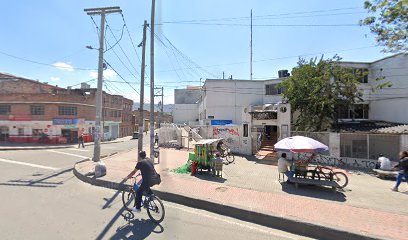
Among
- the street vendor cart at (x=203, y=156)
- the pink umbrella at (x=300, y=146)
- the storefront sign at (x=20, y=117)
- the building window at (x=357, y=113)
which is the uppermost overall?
the building window at (x=357, y=113)

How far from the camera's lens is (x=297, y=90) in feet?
65.7

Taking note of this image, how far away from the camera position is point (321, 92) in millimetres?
18766

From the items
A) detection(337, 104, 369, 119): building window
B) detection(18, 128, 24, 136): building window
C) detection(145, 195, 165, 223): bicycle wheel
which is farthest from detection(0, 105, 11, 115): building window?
detection(337, 104, 369, 119): building window

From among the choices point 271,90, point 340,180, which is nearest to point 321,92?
point 271,90

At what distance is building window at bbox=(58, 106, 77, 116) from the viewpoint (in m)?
32.1

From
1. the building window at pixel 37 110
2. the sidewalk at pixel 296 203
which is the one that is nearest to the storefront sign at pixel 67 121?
the building window at pixel 37 110

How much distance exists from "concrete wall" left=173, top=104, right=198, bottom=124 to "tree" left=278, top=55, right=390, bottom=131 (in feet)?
110

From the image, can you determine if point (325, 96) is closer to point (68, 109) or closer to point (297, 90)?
point (297, 90)

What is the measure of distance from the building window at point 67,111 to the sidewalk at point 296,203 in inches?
977

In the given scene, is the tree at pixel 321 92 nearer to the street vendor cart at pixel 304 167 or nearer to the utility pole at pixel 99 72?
the street vendor cart at pixel 304 167

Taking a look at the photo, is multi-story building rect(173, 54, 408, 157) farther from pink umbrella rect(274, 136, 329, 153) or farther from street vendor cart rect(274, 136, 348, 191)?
pink umbrella rect(274, 136, 329, 153)

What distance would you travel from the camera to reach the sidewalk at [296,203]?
5598 millimetres

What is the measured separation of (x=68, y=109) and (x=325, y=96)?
104 feet

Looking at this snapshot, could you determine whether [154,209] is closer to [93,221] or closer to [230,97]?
[93,221]
